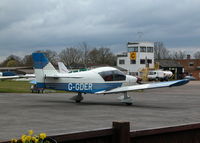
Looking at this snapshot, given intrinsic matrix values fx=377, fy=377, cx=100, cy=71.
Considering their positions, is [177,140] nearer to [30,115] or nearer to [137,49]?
[30,115]

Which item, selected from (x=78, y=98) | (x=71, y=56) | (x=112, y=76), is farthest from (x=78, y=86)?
(x=71, y=56)

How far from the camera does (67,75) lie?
857 inches

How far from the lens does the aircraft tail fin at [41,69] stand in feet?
71.8

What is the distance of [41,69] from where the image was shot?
21.9 metres

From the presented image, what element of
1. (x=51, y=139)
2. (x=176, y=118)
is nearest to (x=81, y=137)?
(x=51, y=139)

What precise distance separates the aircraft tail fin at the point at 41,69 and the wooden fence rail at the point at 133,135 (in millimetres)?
15542

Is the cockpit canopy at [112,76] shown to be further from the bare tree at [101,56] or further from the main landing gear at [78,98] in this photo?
the bare tree at [101,56]

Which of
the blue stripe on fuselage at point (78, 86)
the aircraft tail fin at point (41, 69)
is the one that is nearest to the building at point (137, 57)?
the blue stripe on fuselage at point (78, 86)

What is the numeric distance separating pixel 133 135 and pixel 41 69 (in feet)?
53.3

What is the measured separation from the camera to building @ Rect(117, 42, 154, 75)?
97.1 metres

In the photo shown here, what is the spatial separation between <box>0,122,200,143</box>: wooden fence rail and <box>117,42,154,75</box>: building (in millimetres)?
88570

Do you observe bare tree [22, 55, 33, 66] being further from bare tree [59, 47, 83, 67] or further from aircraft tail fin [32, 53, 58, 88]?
aircraft tail fin [32, 53, 58, 88]

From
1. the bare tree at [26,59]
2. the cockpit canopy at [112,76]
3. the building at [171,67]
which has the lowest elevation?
the cockpit canopy at [112,76]

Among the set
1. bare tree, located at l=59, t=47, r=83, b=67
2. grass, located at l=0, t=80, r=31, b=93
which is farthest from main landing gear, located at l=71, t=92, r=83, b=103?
bare tree, located at l=59, t=47, r=83, b=67
